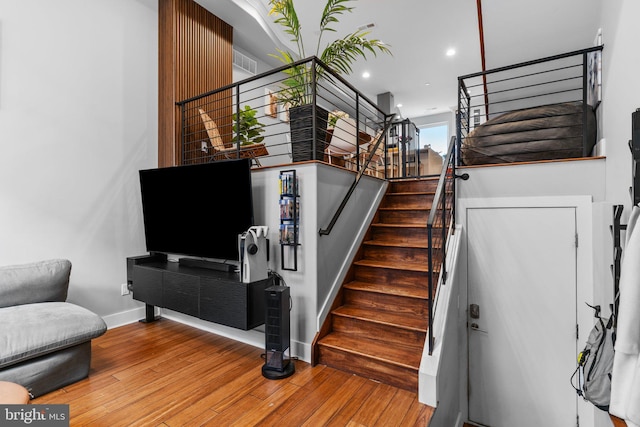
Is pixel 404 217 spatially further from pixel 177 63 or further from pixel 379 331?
pixel 177 63

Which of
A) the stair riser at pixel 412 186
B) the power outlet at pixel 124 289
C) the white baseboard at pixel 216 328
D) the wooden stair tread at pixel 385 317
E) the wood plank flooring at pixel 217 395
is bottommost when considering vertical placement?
the wood plank flooring at pixel 217 395

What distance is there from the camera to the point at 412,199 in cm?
418

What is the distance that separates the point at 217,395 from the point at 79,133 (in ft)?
10.3

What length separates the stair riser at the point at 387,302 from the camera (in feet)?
9.61

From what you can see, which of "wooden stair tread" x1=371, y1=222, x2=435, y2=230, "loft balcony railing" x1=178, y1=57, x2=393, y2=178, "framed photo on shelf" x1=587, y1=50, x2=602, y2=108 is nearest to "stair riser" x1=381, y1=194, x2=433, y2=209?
"wooden stair tread" x1=371, y1=222, x2=435, y2=230

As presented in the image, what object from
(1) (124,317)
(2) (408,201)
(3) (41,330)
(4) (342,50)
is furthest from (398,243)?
(1) (124,317)

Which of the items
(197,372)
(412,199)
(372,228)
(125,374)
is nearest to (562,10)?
(412,199)

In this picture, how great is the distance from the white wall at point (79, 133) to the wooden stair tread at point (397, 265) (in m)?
2.88

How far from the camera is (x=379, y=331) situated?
2.88 meters

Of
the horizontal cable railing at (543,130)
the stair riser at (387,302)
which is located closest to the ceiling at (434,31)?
the horizontal cable railing at (543,130)

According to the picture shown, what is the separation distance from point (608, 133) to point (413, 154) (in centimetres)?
524

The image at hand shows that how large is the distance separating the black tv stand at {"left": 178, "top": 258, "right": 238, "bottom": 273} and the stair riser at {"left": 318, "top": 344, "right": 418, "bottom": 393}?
Result: 1.24m

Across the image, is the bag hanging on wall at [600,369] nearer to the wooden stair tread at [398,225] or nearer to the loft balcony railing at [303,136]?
the loft balcony railing at [303,136]

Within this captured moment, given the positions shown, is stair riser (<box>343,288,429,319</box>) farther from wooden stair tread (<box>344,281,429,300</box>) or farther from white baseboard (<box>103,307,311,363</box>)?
white baseboard (<box>103,307,311,363</box>)
